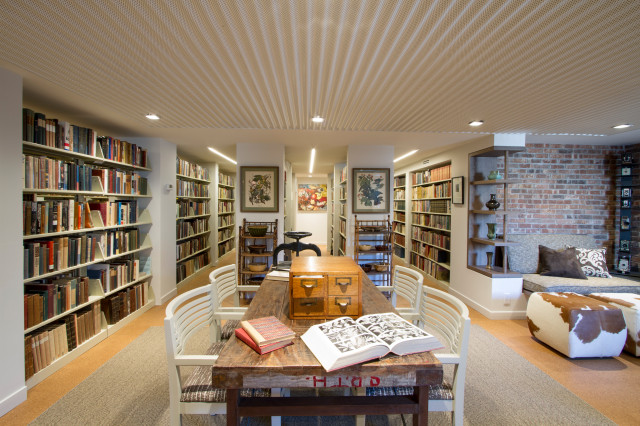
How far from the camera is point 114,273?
3184 millimetres

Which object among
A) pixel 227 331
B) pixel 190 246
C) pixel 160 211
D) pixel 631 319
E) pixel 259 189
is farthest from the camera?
pixel 190 246

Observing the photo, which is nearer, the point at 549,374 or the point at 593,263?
the point at 549,374

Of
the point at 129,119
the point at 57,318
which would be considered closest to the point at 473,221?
the point at 129,119

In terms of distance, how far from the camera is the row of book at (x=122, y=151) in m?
3.14

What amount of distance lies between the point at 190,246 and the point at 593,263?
605cm

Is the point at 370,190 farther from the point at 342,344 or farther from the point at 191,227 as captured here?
the point at 342,344

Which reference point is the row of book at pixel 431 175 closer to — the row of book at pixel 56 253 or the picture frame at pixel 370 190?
the picture frame at pixel 370 190

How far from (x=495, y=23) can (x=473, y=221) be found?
3.19 m

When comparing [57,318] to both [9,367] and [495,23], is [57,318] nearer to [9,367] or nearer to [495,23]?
[9,367]

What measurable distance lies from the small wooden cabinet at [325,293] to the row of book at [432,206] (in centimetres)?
398

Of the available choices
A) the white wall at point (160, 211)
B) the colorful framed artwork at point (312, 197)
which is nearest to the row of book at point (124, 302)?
the white wall at point (160, 211)

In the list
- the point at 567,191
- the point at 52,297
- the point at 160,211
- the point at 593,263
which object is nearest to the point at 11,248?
the point at 52,297

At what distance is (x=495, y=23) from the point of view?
139 cm

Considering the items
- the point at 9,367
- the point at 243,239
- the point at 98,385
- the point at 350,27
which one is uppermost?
the point at 350,27
